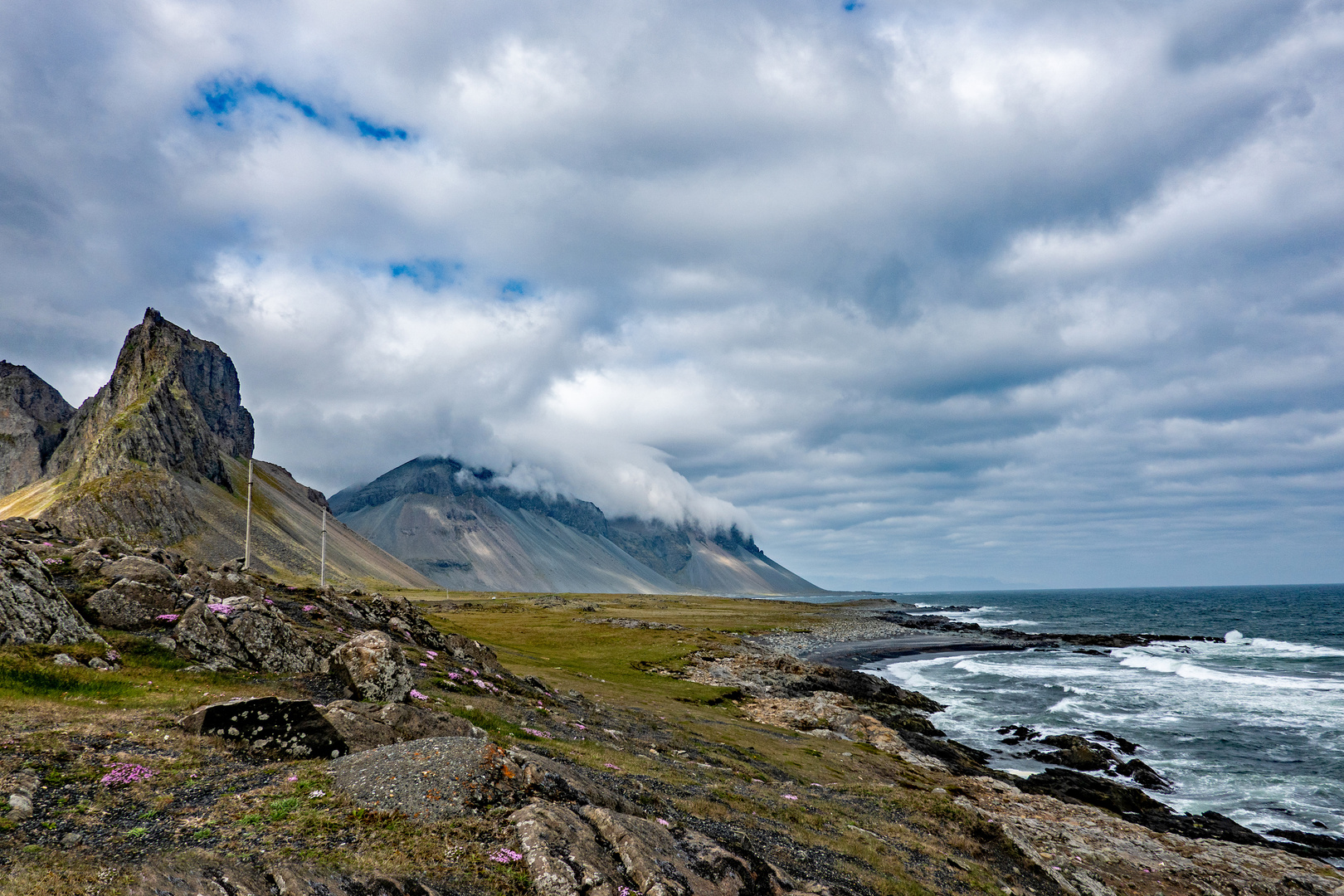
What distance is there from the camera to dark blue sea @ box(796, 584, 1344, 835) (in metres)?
43.4

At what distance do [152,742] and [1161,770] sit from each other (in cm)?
6161

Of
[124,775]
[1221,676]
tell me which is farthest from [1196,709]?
[124,775]

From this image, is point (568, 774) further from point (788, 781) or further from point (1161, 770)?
point (1161, 770)

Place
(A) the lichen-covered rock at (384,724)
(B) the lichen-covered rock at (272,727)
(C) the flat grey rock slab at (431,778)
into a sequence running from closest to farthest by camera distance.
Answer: (C) the flat grey rock slab at (431,778), (B) the lichen-covered rock at (272,727), (A) the lichen-covered rock at (384,724)

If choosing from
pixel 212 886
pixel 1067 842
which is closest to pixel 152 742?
pixel 212 886

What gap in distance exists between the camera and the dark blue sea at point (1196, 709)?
142 feet

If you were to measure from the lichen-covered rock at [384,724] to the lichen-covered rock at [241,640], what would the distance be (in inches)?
328

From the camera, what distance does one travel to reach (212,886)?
9594 millimetres

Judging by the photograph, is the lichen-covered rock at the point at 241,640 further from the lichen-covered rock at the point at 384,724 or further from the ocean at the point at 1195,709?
the ocean at the point at 1195,709

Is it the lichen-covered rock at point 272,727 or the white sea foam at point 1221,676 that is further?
the white sea foam at point 1221,676

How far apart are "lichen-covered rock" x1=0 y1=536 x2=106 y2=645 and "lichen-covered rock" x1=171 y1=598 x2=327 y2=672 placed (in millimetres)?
2745

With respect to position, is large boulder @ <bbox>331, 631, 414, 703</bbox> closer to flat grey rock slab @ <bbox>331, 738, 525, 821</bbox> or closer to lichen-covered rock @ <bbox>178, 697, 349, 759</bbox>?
lichen-covered rock @ <bbox>178, 697, 349, 759</bbox>

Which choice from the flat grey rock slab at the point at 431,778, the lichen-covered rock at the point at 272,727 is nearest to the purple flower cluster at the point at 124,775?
the lichen-covered rock at the point at 272,727

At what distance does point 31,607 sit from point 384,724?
1428cm
